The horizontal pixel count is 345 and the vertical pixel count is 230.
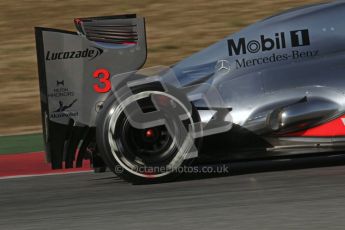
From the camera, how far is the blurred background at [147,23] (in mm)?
14562

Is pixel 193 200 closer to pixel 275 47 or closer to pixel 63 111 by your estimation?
pixel 63 111

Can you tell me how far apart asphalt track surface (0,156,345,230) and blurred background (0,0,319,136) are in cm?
627

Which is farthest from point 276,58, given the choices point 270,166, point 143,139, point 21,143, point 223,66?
point 21,143

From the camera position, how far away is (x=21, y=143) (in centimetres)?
1026

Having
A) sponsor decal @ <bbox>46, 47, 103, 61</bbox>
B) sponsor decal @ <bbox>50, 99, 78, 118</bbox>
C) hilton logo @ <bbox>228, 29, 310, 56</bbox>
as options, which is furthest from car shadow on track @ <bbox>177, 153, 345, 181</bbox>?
sponsor decal @ <bbox>46, 47, 103, 61</bbox>

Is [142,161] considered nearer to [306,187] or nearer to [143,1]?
[306,187]

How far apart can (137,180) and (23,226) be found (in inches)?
58.7

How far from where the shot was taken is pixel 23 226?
5633 millimetres

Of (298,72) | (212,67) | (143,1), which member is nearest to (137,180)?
(212,67)

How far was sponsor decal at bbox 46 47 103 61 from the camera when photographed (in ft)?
22.9

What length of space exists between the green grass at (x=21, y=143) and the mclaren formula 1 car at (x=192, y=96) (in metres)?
2.73

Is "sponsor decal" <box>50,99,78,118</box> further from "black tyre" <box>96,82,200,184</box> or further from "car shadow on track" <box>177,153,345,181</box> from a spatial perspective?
"car shadow on track" <box>177,153,345,181</box>

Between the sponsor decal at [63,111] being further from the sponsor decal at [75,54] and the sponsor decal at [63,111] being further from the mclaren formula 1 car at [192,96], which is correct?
the sponsor decal at [75,54]

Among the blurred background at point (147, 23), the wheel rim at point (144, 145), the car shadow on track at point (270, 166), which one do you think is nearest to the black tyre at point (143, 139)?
the wheel rim at point (144, 145)
